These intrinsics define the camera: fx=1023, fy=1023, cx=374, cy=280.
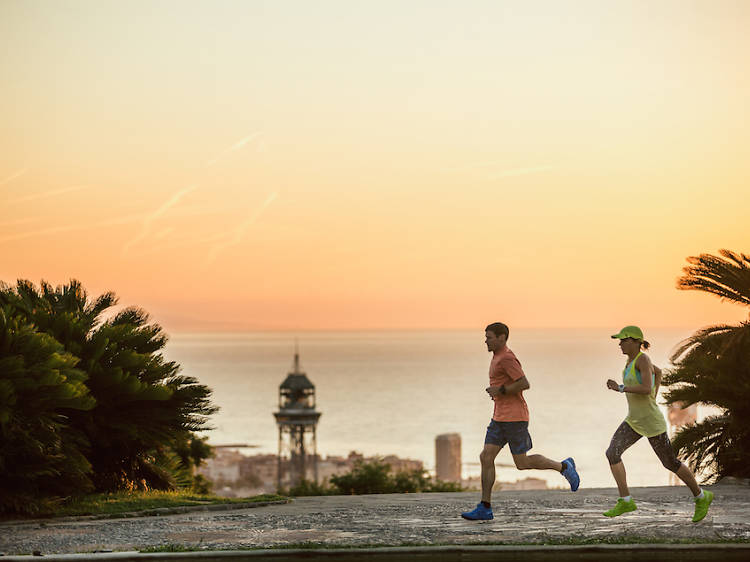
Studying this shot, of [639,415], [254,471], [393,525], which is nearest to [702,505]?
[639,415]

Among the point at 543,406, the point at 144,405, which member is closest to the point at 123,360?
the point at 144,405

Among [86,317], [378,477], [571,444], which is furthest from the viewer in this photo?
[571,444]

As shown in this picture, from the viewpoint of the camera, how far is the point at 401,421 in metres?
132

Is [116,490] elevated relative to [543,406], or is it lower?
lower

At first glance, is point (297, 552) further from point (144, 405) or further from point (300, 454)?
point (300, 454)

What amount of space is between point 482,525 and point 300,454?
1204 inches

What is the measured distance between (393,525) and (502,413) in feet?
5.19

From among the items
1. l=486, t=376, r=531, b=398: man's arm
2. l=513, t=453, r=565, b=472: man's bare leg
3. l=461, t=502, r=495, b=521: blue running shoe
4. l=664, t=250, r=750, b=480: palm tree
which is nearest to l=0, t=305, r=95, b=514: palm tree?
l=461, t=502, r=495, b=521: blue running shoe

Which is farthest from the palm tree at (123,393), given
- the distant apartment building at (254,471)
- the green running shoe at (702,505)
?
the distant apartment building at (254,471)

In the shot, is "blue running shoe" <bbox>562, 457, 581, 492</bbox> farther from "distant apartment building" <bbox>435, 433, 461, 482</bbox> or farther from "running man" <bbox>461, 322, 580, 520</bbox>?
"distant apartment building" <bbox>435, 433, 461, 482</bbox>

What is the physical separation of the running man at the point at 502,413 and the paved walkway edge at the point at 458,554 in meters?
1.91

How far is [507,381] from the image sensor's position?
33.3 feet

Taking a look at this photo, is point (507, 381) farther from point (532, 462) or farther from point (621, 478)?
point (621, 478)

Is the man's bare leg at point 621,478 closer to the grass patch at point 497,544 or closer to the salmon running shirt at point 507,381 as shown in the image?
the salmon running shirt at point 507,381
